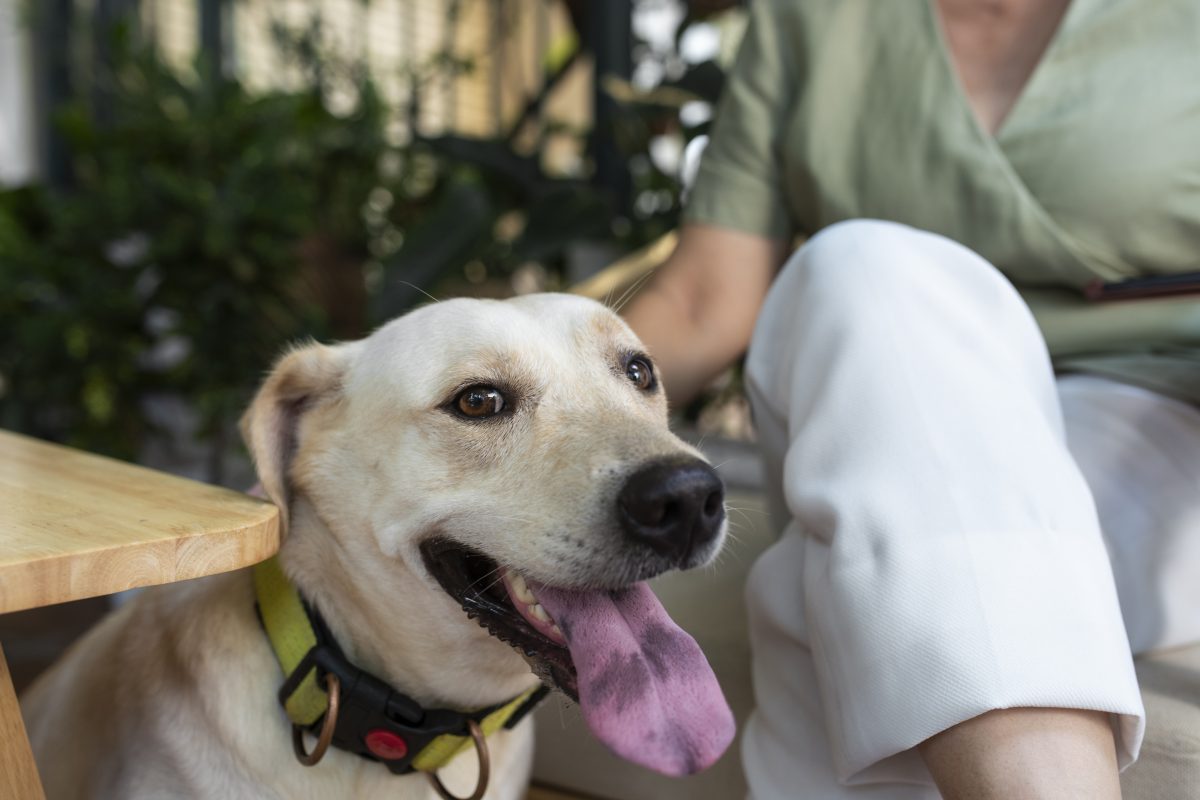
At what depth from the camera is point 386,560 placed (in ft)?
3.69

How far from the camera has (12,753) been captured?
83 cm

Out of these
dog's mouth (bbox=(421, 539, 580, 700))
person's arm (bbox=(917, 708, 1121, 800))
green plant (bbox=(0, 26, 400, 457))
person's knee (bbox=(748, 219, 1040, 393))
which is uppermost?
person's knee (bbox=(748, 219, 1040, 393))

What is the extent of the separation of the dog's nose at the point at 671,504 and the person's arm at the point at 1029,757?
0.94 ft

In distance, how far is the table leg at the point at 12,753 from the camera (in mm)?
826

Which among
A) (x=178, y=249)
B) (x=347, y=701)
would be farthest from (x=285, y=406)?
(x=178, y=249)

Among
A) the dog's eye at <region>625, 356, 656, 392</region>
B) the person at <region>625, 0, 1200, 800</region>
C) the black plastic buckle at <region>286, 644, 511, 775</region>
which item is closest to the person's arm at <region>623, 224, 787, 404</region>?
the person at <region>625, 0, 1200, 800</region>

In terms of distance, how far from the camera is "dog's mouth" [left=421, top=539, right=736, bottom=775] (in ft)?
3.04

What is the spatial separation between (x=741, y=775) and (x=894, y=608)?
47 cm

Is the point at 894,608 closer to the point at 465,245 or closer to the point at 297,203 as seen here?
the point at 465,245

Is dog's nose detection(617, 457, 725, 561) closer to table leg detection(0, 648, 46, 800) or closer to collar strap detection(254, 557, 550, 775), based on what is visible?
collar strap detection(254, 557, 550, 775)

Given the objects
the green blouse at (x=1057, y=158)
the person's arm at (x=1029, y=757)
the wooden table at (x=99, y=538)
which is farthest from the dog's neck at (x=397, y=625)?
the green blouse at (x=1057, y=158)

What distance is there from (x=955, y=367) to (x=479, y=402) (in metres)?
0.52

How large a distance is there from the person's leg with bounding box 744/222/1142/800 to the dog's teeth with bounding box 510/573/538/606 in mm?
292

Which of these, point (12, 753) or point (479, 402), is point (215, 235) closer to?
point (479, 402)
